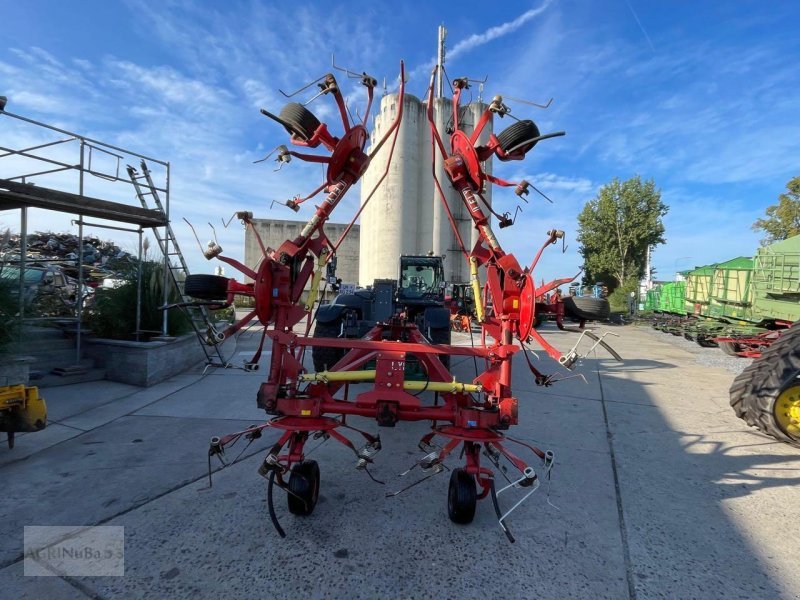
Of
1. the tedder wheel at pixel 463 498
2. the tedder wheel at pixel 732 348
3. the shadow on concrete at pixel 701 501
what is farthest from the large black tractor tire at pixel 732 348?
the tedder wheel at pixel 463 498

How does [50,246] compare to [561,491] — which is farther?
[50,246]

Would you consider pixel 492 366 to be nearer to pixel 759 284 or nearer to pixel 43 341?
pixel 43 341

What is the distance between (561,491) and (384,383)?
1.83 m

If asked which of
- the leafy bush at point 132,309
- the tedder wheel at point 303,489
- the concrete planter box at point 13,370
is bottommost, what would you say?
the tedder wheel at point 303,489

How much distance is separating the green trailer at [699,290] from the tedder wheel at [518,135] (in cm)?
1627

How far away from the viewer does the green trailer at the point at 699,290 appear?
16.6 metres

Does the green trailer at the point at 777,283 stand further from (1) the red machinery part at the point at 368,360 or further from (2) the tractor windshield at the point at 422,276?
(1) the red machinery part at the point at 368,360

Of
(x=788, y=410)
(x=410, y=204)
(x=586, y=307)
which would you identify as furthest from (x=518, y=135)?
(x=410, y=204)

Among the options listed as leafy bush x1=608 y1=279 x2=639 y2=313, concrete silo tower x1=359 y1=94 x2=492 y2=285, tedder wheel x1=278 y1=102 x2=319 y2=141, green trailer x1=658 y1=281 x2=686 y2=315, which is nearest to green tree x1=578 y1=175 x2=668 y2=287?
leafy bush x1=608 y1=279 x2=639 y2=313

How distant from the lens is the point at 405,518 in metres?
3.06

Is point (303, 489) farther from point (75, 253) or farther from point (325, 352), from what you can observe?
point (75, 253)

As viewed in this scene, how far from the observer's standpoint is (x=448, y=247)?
23031mm

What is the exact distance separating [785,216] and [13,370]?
39.4 metres

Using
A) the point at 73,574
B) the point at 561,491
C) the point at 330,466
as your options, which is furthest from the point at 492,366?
the point at 73,574
